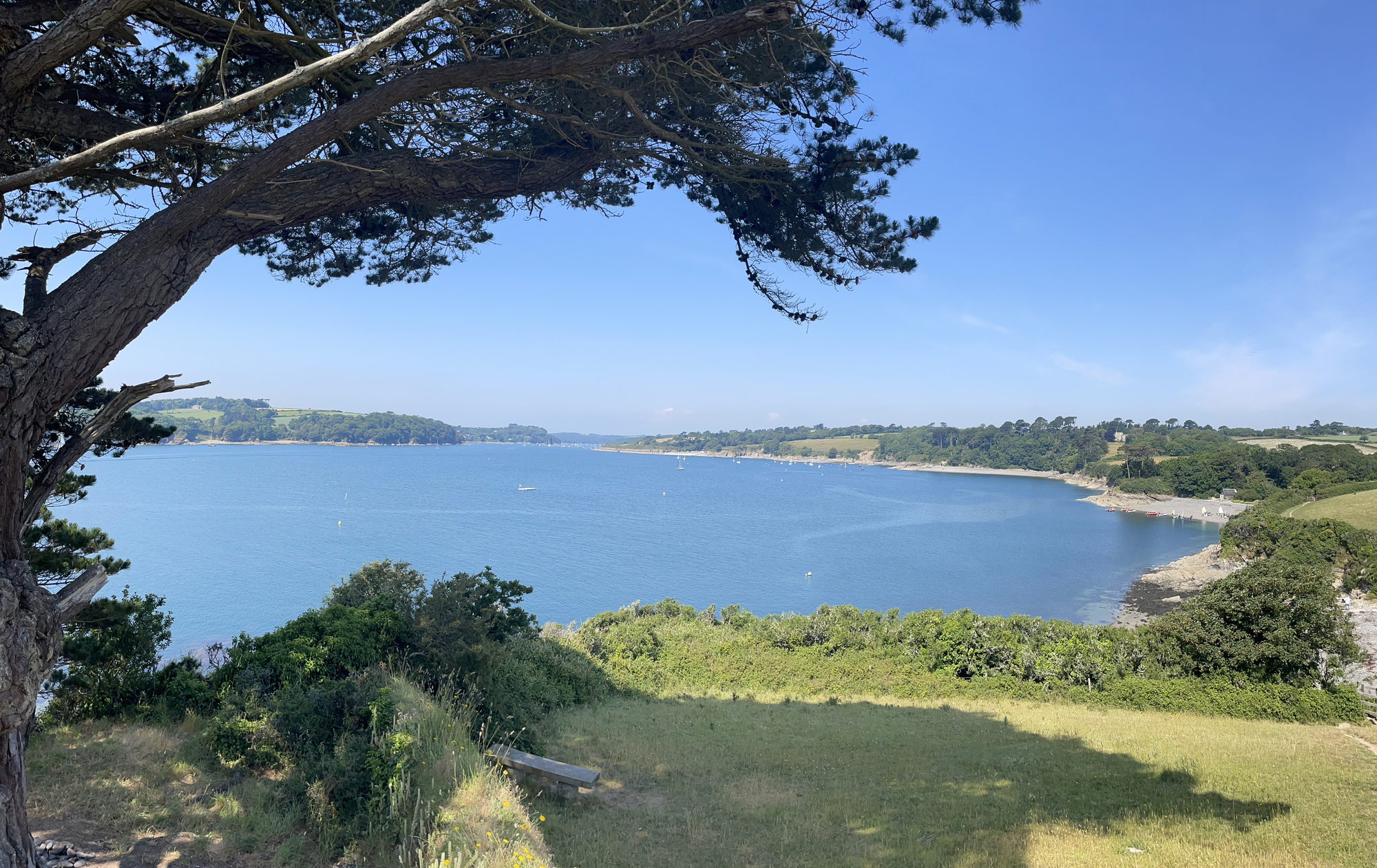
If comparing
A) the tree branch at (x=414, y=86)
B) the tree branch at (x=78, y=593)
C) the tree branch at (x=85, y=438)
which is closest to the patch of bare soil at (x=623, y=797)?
the tree branch at (x=78, y=593)

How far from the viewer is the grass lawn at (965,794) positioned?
502 centimetres

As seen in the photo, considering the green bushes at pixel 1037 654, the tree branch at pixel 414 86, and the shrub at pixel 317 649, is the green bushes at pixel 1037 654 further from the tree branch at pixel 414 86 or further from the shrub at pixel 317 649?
the tree branch at pixel 414 86

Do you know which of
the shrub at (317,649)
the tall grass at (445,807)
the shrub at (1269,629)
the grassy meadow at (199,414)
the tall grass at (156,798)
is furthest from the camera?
the grassy meadow at (199,414)

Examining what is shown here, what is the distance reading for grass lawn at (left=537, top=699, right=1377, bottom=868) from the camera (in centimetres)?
502

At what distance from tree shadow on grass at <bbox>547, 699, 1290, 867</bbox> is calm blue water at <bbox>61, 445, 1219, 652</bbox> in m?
25.2

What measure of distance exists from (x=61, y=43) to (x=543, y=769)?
19.8 ft

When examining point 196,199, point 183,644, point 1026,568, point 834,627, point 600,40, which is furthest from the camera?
point 1026,568

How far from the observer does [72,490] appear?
6.66 meters

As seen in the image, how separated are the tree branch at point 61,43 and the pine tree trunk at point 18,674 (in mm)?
2234

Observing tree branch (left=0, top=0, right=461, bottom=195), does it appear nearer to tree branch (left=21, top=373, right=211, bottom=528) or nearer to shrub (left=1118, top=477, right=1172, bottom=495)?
tree branch (left=21, top=373, right=211, bottom=528)

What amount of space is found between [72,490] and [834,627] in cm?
1406

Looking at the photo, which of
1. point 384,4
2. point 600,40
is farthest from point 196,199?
point 600,40

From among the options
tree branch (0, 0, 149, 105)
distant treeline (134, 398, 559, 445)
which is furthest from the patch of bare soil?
distant treeline (134, 398, 559, 445)

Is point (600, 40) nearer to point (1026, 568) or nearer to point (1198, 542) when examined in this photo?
point (1026, 568)
